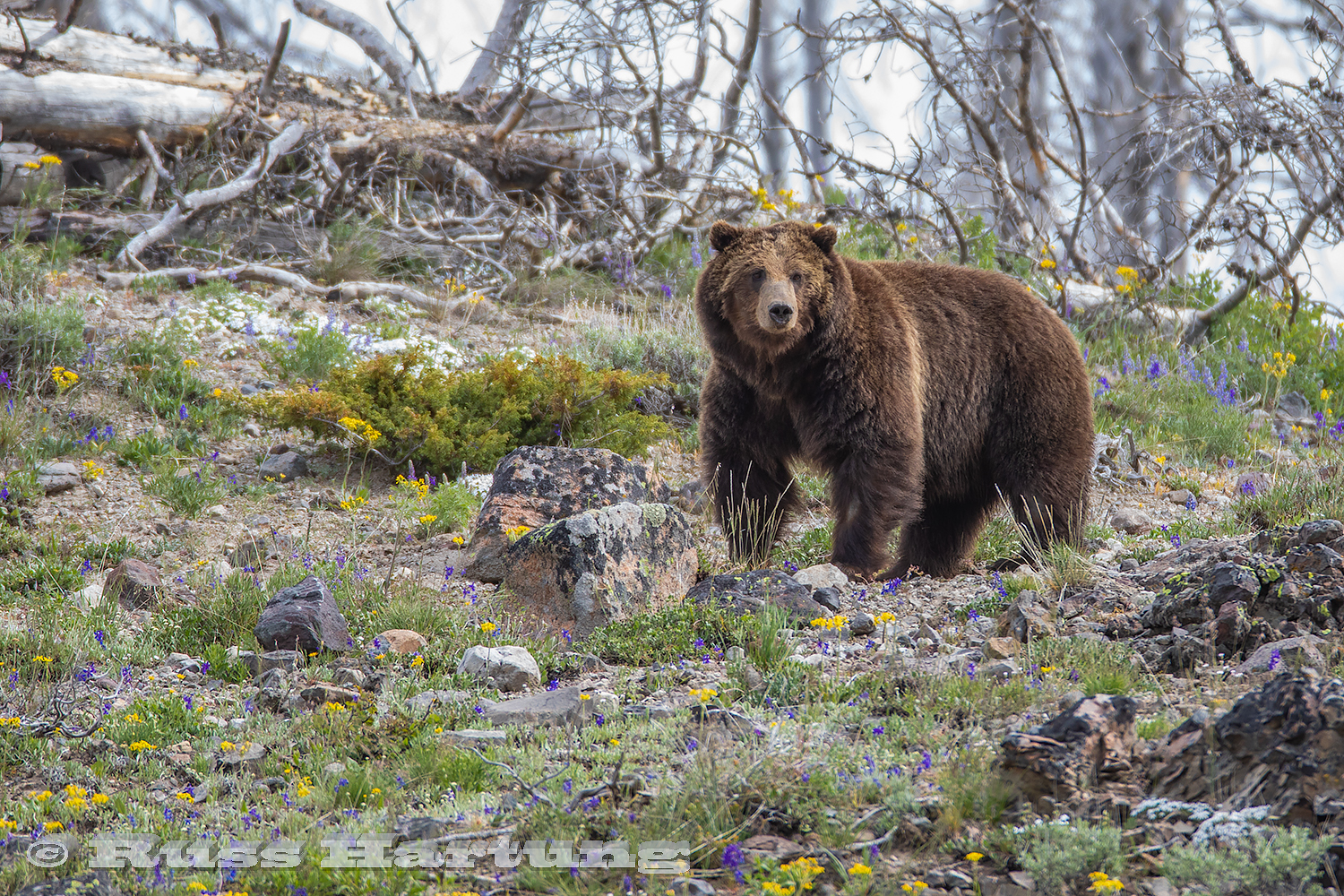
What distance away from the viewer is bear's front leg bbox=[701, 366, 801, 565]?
5.50 meters

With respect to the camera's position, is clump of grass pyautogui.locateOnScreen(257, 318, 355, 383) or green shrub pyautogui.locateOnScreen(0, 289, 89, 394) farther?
clump of grass pyautogui.locateOnScreen(257, 318, 355, 383)

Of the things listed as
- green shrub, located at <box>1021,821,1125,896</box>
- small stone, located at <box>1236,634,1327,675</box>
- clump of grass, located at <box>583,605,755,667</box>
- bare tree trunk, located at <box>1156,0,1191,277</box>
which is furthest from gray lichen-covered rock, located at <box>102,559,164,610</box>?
bare tree trunk, located at <box>1156,0,1191,277</box>

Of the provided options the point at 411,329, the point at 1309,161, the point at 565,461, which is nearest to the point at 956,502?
the point at 565,461

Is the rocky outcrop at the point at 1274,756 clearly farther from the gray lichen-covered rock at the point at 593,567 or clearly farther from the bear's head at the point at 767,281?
the bear's head at the point at 767,281

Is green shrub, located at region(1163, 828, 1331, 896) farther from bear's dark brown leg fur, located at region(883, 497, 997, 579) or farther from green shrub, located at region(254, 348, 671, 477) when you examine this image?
green shrub, located at region(254, 348, 671, 477)

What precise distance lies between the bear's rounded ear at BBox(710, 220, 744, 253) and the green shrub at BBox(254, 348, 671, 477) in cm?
169

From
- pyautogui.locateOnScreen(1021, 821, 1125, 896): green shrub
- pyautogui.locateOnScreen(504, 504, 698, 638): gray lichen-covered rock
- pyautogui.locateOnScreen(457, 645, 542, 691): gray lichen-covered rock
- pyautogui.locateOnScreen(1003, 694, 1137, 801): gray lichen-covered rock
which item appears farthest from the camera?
pyautogui.locateOnScreen(504, 504, 698, 638): gray lichen-covered rock

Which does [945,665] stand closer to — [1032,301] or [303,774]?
[303,774]

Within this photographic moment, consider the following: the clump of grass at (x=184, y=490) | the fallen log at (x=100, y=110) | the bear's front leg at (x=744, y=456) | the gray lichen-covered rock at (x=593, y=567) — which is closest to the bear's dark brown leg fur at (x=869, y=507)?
the bear's front leg at (x=744, y=456)

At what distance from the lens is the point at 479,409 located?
6.98 meters

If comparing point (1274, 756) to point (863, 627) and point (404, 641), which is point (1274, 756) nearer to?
point (863, 627)

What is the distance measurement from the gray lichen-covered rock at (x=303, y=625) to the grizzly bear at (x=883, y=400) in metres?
2.14

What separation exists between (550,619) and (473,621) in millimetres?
327

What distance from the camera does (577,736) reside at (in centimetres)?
316
